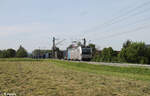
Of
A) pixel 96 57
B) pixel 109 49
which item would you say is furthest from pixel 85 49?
pixel 109 49

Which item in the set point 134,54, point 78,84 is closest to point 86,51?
point 134,54

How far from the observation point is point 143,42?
5356 centimetres

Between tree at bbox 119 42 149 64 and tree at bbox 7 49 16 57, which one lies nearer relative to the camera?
tree at bbox 119 42 149 64

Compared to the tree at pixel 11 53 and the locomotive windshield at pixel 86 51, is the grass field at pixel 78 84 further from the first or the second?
the tree at pixel 11 53

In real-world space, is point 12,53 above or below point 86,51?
above

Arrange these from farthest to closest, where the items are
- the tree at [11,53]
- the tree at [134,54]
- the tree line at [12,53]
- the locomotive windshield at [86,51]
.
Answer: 1. the tree at [11,53]
2. the tree line at [12,53]
3. the tree at [134,54]
4. the locomotive windshield at [86,51]

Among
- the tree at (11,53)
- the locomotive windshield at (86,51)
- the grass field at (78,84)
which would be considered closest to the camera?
the grass field at (78,84)

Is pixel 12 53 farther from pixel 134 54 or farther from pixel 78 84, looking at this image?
pixel 78 84

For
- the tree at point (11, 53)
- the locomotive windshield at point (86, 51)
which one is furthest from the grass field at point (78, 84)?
the tree at point (11, 53)

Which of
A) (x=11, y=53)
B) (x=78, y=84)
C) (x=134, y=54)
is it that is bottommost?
(x=78, y=84)

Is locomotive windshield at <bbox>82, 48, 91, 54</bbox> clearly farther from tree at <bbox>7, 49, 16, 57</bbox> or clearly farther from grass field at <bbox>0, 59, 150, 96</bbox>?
tree at <bbox>7, 49, 16, 57</bbox>

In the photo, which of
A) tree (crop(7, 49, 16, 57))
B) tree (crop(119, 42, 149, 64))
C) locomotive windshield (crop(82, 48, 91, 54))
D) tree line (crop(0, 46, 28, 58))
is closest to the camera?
locomotive windshield (crop(82, 48, 91, 54))

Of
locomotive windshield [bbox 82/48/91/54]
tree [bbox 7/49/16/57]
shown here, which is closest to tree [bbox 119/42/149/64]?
locomotive windshield [bbox 82/48/91/54]

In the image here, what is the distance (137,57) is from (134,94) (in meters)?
44.7
